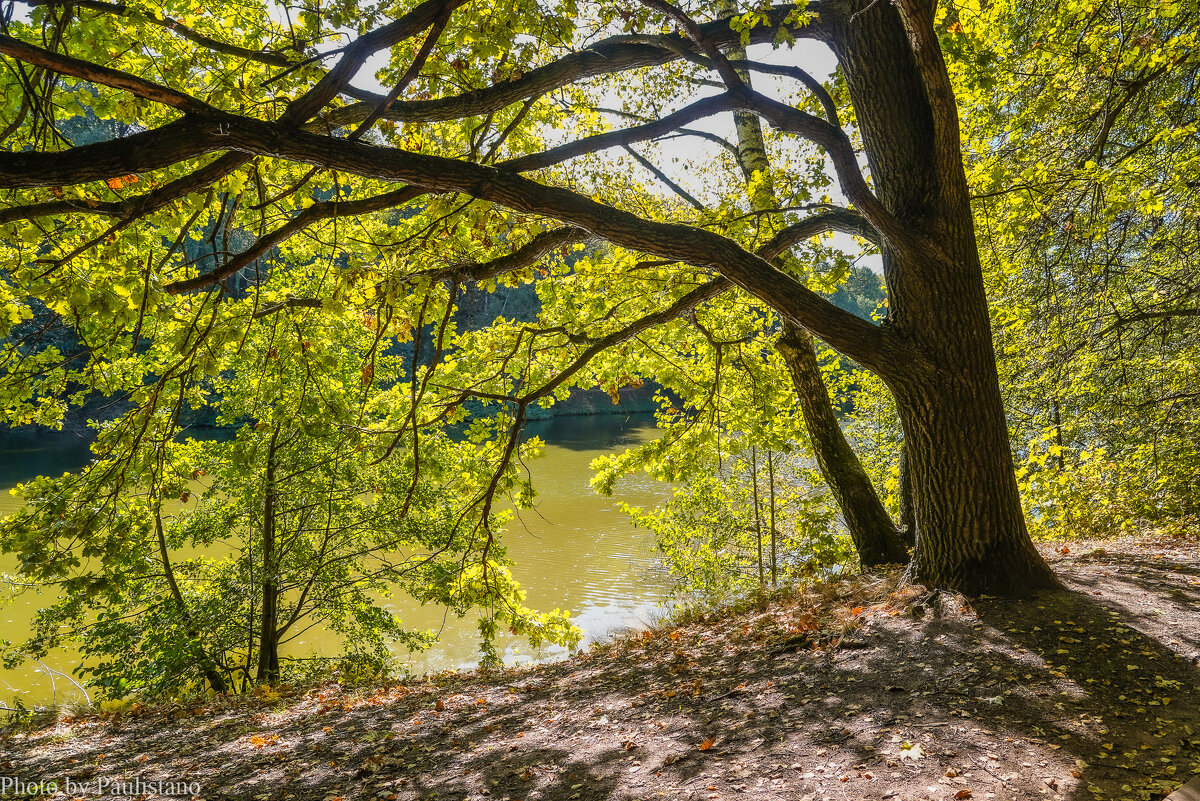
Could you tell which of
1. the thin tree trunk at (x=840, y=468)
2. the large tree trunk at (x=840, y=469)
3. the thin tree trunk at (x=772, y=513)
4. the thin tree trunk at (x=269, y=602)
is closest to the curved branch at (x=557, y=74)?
the thin tree trunk at (x=840, y=468)

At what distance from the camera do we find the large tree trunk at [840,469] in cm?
580

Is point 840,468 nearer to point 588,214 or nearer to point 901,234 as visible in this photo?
point 901,234

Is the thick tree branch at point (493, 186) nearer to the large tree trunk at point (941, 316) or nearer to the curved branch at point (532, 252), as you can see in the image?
the large tree trunk at point (941, 316)

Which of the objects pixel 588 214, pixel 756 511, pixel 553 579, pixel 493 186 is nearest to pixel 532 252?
pixel 588 214

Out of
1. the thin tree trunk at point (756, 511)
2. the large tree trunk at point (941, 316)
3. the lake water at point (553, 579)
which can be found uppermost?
the large tree trunk at point (941, 316)

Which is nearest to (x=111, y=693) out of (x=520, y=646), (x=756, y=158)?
(x=520, y=646)

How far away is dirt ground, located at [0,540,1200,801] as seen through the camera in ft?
7.35

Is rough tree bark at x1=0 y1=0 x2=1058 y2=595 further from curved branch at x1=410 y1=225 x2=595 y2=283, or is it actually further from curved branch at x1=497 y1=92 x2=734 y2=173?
curved branch at x1=410 y1=225 x2=595 y2=283

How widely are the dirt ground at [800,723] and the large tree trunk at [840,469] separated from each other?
121cm

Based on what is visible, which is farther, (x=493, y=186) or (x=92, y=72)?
(x=493, y=186)

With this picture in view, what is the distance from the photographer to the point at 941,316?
146 inches

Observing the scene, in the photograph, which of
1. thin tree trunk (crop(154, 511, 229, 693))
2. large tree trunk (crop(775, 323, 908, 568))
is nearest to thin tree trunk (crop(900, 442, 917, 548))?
large tree trunk (crop(775, 323, 908, 568))

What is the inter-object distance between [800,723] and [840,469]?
12.0 ft

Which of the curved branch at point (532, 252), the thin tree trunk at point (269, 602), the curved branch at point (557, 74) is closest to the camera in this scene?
the curved branch at point (557, 74)
